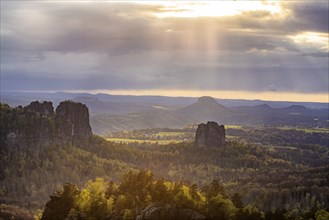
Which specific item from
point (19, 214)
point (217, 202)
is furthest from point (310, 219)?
point (19, 214)

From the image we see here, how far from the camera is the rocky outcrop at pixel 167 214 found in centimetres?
11794

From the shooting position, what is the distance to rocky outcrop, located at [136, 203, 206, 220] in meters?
118

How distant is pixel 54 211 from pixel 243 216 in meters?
50.3

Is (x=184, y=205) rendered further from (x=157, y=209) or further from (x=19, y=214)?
(x=19, y=214)

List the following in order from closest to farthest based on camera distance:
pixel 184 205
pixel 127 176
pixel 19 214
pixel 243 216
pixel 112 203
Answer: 1. pixel 243 216
2. pixel 184 205
3. pixel 112 203
4. pixel 127 176
5. pixel 19 214

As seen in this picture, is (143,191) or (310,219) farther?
(143,191)

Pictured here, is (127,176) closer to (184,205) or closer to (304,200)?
(184,205)

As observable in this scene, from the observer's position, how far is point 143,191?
440ft

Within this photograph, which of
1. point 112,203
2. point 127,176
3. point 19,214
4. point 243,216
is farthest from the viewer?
point 19,214

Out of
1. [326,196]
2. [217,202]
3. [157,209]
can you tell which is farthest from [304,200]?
[157,209]

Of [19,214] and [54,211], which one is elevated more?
[54,211]

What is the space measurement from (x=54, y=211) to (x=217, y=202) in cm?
4231

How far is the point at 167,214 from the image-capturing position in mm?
118688

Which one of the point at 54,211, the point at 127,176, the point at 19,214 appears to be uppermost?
the point at 127,176
